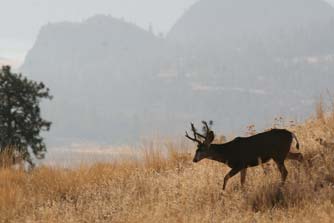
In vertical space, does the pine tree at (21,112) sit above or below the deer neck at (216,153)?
above

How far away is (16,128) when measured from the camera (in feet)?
102

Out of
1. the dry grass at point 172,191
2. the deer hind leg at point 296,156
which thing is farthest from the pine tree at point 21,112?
the deer hind leg at point 296,156

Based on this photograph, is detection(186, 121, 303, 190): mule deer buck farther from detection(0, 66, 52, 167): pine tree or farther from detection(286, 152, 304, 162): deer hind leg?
detection(0, 66, 52, 167): pine tree

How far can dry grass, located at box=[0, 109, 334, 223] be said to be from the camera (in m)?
6.80

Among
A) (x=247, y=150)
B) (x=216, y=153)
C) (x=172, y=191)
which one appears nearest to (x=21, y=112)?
(x=172, y=191)

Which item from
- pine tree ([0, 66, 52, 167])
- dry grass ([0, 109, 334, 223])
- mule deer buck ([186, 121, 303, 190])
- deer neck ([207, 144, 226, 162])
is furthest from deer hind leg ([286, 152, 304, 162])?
pine tree ([0, 66, 52, 167])

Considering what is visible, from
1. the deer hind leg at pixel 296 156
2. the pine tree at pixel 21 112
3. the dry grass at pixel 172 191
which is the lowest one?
the dry grass at pixel 172 191

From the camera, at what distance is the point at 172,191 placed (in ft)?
27.0

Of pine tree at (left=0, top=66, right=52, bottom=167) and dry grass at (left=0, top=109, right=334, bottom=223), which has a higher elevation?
pine tree at (left=0, top=66, right=52, bottom=167)

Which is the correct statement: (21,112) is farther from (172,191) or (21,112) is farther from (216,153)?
(216,153)

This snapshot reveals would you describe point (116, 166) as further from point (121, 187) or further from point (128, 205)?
point (128, 205)

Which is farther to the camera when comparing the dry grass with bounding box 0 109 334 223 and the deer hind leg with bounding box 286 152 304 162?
the deer hind leg with bounding box 286 152 304 162

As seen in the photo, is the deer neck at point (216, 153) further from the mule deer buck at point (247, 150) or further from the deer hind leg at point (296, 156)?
the deer hind leg at point (296, 156)

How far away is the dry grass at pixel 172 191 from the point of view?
680 cm
